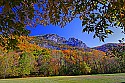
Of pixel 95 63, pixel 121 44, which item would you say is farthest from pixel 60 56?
pixel 121 44

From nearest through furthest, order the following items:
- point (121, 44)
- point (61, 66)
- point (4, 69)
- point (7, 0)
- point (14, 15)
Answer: point (7, 0) → point (14, 15) → point (121, 44) → point (4, 69) → point (61, 66)

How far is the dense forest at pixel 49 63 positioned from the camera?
161 feet

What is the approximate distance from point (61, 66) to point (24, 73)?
1224 cm

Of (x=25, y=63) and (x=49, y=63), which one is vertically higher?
(x=49, y=63)

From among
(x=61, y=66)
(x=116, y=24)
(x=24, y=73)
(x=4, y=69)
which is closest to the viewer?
(x=116, y=24)

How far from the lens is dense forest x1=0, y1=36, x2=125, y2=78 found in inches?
1935

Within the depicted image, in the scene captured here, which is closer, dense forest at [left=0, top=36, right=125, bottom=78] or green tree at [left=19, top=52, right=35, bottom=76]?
dense forest at [left=0, top=36, right=125, bottom=78]

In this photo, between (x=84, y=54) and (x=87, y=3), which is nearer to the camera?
(x=87, y=3)

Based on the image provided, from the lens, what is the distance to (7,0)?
2275 mm

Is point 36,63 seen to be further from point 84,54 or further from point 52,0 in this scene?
point 52,0

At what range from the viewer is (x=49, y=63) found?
58781 mm

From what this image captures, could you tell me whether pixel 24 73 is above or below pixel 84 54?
below

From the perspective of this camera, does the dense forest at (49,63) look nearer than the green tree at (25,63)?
Yes

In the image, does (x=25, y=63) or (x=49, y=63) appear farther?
(x=49, y=63)
